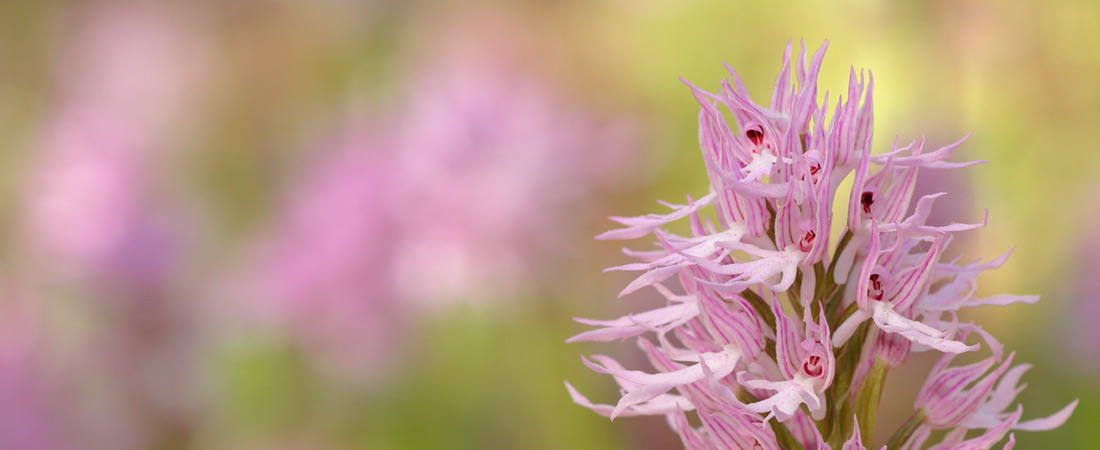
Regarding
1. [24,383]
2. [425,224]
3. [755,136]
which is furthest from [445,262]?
[755,136]

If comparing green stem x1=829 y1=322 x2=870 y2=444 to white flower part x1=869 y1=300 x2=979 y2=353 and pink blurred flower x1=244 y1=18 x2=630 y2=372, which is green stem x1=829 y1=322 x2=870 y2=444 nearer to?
white flower part x1=869 y1=300 x2=979 y2=353

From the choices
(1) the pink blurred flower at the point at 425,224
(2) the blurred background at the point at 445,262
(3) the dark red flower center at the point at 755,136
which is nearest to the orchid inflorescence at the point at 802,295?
(3) the dark red flower center at the point at 755,136

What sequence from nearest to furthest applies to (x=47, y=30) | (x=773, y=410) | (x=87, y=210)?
(x=773, y=410) < (x=87, y=210) < (x=47, y=30)

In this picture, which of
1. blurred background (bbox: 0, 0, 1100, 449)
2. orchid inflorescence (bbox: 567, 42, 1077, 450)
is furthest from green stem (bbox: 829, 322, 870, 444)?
blurred background (bbox: 0, 0, 1100, 449)

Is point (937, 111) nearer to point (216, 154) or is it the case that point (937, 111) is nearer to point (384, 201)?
point (384, 201)

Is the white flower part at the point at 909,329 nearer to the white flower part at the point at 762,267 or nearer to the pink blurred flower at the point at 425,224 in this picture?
the white flower part at the point at 762,267

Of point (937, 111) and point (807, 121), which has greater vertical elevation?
point (937, 111)

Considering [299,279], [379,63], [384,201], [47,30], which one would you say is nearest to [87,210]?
[299,279]

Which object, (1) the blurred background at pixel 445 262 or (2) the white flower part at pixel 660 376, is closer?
(2) the white flower part at pixel 660 376
